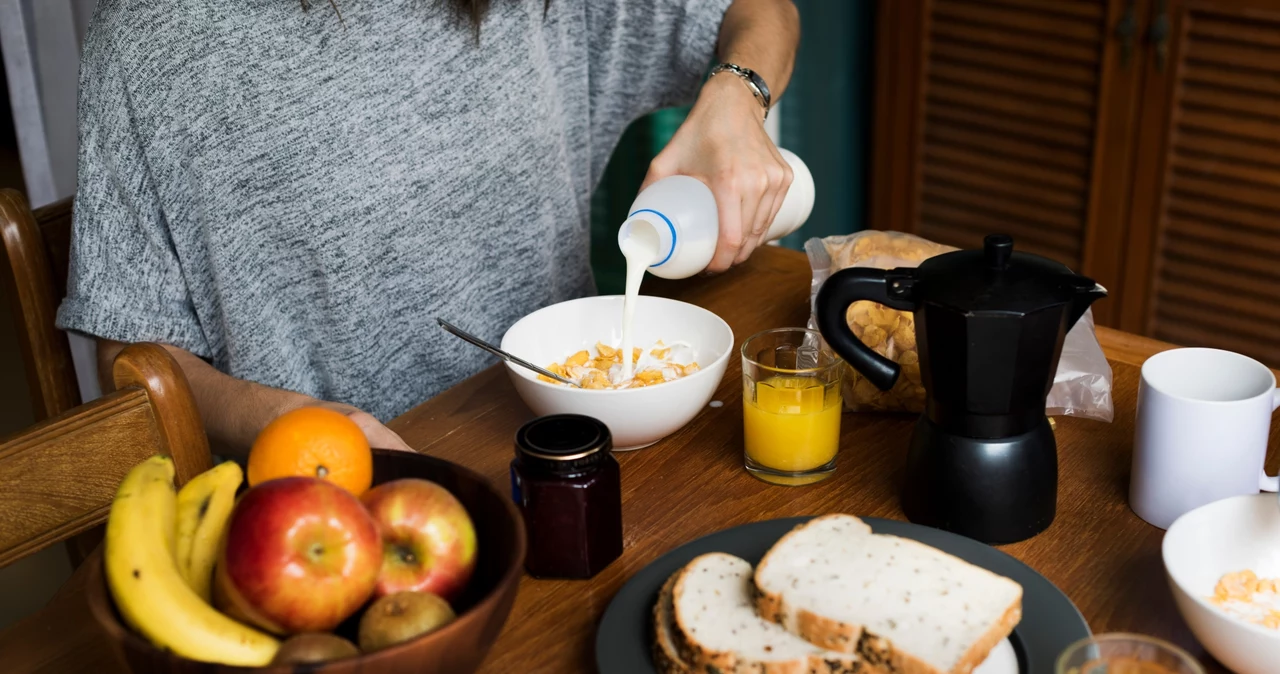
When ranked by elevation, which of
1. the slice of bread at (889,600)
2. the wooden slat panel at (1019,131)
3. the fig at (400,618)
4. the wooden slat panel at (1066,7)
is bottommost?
the wooden slat panel at (1019,131)

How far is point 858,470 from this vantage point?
3.44ft

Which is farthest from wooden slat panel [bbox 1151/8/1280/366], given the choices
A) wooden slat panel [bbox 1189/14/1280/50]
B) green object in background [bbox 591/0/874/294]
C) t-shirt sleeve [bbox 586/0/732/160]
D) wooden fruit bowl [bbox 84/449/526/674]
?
wooden fruit bowl [bbox 84/449/526/674]

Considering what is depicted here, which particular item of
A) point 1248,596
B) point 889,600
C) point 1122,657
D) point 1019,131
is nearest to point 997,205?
point 1019,131

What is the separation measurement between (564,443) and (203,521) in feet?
0.92

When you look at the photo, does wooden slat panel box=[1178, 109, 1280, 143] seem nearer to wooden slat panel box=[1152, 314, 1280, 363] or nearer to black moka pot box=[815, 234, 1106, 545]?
wooden slat panel box=[1152, 314, 1280, 363]

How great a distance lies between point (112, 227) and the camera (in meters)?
1.19

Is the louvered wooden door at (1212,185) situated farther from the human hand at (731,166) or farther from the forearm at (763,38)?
the human hand at (731,166)

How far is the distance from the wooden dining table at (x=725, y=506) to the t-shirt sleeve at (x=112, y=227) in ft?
1.04

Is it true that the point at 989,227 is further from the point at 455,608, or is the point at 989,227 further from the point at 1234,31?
the point at 455,608

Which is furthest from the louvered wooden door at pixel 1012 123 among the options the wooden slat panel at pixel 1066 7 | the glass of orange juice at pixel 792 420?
the glass of orange juice at pixel 792 420

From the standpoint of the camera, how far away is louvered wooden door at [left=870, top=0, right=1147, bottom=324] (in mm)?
2520

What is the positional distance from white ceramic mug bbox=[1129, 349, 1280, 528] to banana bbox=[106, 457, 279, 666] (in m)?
0.69

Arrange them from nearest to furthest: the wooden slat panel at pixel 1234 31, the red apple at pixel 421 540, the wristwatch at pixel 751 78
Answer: the red apple at pixel 421 540, the wristwatch at pixel 751 78, the wooden slat panel at pixel 1234 31

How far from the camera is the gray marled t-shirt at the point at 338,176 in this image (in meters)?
1.21
